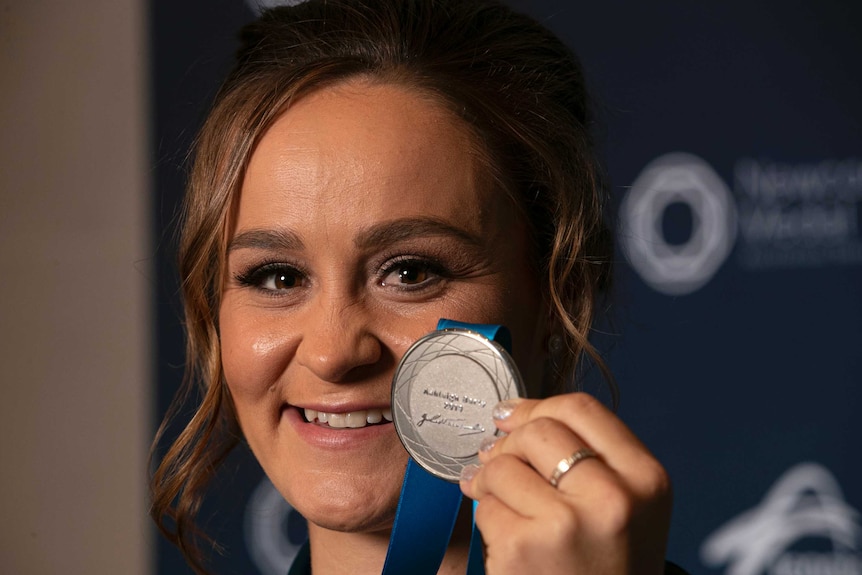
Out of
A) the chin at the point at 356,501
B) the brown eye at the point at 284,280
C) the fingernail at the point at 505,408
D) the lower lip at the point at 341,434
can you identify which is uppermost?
the brown eye at the point at 284,280

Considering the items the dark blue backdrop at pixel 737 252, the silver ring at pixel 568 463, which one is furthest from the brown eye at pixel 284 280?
the dark blue backdrop at pixel 737 252

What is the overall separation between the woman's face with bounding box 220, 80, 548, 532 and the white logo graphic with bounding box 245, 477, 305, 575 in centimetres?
128

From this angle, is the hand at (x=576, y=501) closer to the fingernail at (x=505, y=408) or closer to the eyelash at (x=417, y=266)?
the fingernail at (x=505, y=408)

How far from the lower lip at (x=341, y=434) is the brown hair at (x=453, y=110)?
0.27m

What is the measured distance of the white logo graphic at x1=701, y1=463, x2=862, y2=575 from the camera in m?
2.51

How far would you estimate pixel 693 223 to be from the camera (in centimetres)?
263

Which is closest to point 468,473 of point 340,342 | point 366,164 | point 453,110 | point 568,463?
point 568,463

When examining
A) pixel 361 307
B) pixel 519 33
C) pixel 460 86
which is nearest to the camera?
pixel 361 307

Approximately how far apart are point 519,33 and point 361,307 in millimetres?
562

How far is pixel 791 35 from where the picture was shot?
2619 millimetres

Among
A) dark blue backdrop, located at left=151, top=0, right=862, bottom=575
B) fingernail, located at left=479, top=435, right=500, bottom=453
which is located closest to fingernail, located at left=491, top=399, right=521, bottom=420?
fingernail, located at left=479, top=435, right=500, bottom=453

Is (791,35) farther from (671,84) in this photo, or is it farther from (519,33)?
(519,33)

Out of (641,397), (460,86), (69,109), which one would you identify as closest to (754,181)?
(641,397)

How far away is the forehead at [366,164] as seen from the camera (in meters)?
1.34
